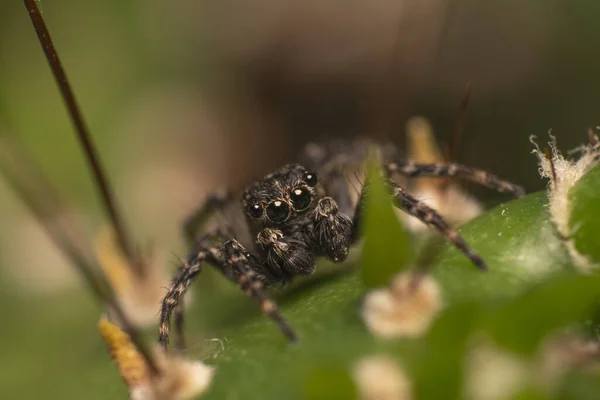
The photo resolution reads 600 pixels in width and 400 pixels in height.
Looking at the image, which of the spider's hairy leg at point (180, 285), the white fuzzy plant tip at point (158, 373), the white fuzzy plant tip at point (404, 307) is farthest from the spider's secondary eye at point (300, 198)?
the white fuzzy plant tip at point (404, 307)

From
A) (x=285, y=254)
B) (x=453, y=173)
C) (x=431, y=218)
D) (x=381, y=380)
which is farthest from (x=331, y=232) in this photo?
(x=381, y=380)

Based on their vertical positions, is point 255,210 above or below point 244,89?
above

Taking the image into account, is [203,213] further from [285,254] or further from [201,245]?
[285,254]

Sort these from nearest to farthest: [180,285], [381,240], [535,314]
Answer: [535,314]
[381,240]
[180,285]

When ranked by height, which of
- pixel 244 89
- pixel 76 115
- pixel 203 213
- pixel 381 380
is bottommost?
pixel 244 89

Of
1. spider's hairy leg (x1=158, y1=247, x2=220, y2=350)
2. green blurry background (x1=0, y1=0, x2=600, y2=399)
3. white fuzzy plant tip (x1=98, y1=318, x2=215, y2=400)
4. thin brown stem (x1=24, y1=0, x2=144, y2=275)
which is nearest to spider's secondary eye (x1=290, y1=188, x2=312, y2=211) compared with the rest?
spider's hairy leg (x1=158, y1=247, x2=220, y2=350)

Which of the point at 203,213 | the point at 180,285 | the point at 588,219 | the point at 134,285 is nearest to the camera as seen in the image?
the point at 588,219

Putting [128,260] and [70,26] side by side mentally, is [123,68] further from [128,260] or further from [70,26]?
[128,260]

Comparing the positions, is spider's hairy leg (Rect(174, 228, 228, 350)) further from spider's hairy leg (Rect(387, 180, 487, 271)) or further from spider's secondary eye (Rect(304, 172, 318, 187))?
spider's hairy leg (Rect(387, 180, 487, 271))
